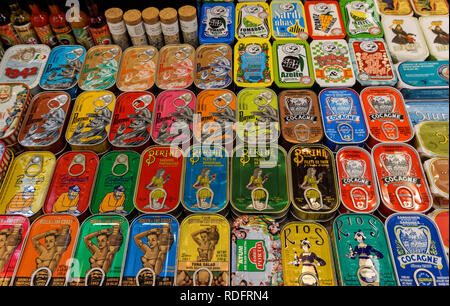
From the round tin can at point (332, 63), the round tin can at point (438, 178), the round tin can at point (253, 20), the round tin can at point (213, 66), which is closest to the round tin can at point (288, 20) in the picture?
the round tin can at point (253, 20)

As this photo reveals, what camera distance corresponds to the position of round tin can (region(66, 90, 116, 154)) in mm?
2127

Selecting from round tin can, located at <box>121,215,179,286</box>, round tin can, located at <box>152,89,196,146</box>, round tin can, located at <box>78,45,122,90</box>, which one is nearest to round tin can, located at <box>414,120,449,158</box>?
round tin can, located at <box>152,89,196,146</box>

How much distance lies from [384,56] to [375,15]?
490 millimetres

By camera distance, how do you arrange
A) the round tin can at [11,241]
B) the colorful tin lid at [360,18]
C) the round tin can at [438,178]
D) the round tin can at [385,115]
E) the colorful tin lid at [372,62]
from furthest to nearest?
the colorful tin lid at [360,18]
the colorful tin lid at [372,62]
the round tin can at [385,115]
the round tin can at [438,178]
the round tin can at [11,241]

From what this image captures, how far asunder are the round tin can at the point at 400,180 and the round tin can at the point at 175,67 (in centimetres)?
140

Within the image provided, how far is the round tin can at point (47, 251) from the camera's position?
A: 5.38ft

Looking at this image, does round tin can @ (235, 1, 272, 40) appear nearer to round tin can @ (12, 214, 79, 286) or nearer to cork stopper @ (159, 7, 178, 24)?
cork stopper @ (159, 7, 178, 24)

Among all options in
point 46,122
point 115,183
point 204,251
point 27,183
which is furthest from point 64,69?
point 204,251

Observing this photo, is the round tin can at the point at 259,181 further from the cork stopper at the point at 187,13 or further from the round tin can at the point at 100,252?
the cork stopper at the point at 187,13

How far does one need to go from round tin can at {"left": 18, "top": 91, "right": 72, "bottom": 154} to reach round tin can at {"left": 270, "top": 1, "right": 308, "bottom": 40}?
1.72 m

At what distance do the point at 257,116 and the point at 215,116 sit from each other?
0.29 metres

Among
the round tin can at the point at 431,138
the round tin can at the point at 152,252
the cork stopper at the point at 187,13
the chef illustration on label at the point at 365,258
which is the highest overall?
the cork stopper at the point at 187,13

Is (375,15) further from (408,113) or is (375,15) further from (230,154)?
(230,154)

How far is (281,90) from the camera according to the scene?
7.88 ft
